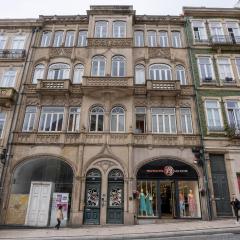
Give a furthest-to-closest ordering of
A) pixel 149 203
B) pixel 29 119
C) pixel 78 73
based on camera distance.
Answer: pixel 78 73 → pixel 29 119 → pixel 149 203

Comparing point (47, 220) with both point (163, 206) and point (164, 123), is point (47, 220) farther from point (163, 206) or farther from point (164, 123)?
point (164, 123)

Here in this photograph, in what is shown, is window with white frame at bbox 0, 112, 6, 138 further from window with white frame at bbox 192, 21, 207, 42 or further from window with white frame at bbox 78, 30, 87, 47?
window with white frame at bbox 192, 21, 207, 42

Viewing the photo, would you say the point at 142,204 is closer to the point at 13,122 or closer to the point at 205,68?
the point at 13,122

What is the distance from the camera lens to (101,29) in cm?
2180

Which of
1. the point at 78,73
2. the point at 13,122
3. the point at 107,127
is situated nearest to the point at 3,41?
the point at 78,73

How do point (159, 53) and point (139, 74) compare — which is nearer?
point (139, 74)

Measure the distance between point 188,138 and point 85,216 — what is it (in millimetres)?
9197

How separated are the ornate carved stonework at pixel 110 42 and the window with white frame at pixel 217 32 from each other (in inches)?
304

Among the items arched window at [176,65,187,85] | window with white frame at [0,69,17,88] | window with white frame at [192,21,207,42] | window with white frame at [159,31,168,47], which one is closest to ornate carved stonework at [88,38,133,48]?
window with white frame at [159,31,168,47]

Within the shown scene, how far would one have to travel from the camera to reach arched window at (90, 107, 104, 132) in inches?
716

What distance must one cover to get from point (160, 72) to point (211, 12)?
329 inches

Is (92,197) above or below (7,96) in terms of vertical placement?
below

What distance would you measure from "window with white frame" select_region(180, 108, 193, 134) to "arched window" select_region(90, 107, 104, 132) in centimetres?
629

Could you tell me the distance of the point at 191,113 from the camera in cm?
1877
